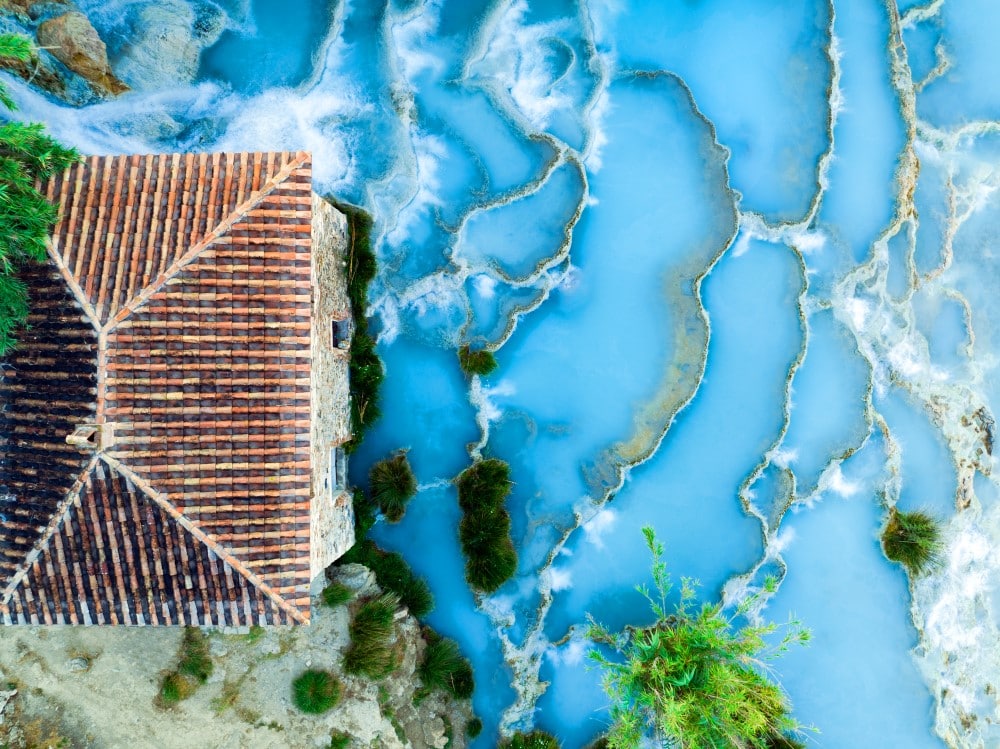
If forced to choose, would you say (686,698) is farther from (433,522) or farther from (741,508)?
(433,522)

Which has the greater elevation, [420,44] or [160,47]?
[420,44]

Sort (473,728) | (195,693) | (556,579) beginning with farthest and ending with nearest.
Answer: (556,579) → (473,728) → (195,693)

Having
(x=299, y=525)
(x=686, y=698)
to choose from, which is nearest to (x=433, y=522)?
(x=299, y=525)

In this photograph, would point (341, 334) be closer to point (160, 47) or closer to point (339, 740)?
point (160, 47)

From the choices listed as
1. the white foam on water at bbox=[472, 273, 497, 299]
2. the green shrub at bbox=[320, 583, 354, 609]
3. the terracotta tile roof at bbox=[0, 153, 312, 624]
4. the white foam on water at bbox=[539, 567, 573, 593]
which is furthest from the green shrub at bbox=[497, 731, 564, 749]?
the white foam on water at bbox=[472, 273, 497, 299]

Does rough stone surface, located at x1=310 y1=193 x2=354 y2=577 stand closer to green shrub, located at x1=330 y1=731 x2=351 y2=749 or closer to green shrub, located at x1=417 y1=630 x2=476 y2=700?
green shrub, located at x1=417 y1=630 x2=476 y2=700

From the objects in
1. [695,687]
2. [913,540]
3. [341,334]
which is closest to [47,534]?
[341,334]
